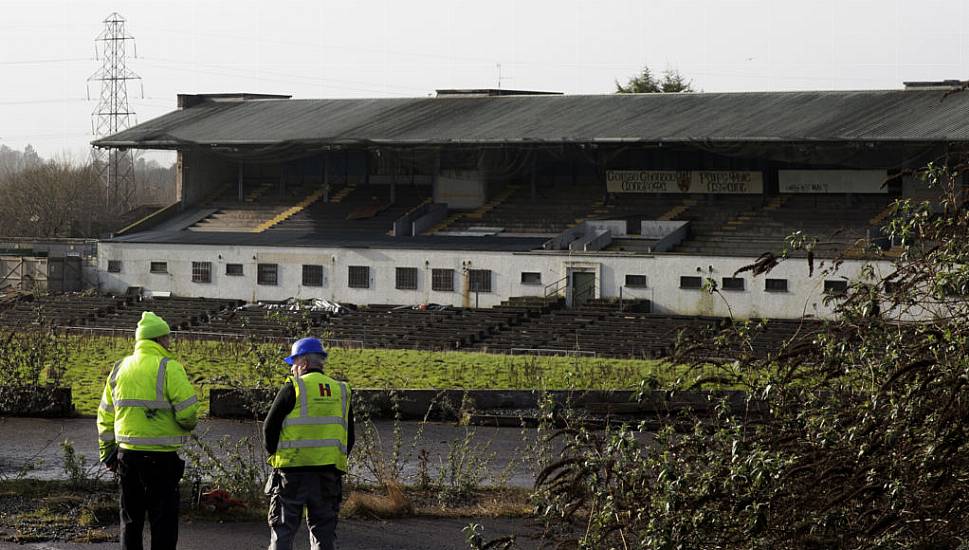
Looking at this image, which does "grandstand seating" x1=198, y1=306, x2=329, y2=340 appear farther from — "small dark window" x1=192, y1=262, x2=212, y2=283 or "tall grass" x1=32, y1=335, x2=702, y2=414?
"small dark window" x1=192, y1=262, x2=212, y2=283

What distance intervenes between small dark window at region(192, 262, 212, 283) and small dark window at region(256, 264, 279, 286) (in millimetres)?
2287

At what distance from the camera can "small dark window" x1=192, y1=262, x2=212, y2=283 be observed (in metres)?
56.5

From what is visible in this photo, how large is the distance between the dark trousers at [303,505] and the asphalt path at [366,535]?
2505 millimetres

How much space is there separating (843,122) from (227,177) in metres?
29.1

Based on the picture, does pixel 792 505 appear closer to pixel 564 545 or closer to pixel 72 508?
pixel 564 545

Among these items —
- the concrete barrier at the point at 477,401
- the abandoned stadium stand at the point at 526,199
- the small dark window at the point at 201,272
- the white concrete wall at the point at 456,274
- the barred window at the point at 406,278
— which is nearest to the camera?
the concrete barrier at the point at 477,401

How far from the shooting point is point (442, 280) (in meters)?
52.3

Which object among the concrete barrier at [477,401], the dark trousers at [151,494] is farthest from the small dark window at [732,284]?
the dark trousers at [151,494]

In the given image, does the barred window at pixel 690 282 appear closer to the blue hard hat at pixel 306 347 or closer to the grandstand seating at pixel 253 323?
the grandstand seating at pixel 253 323

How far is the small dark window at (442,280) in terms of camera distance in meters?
52.1

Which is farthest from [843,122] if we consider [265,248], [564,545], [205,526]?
[564,545]

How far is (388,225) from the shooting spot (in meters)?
58.5

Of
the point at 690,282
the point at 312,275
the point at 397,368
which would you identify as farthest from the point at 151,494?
the point at 312,275

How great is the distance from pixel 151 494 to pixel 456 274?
39431 millimetres
